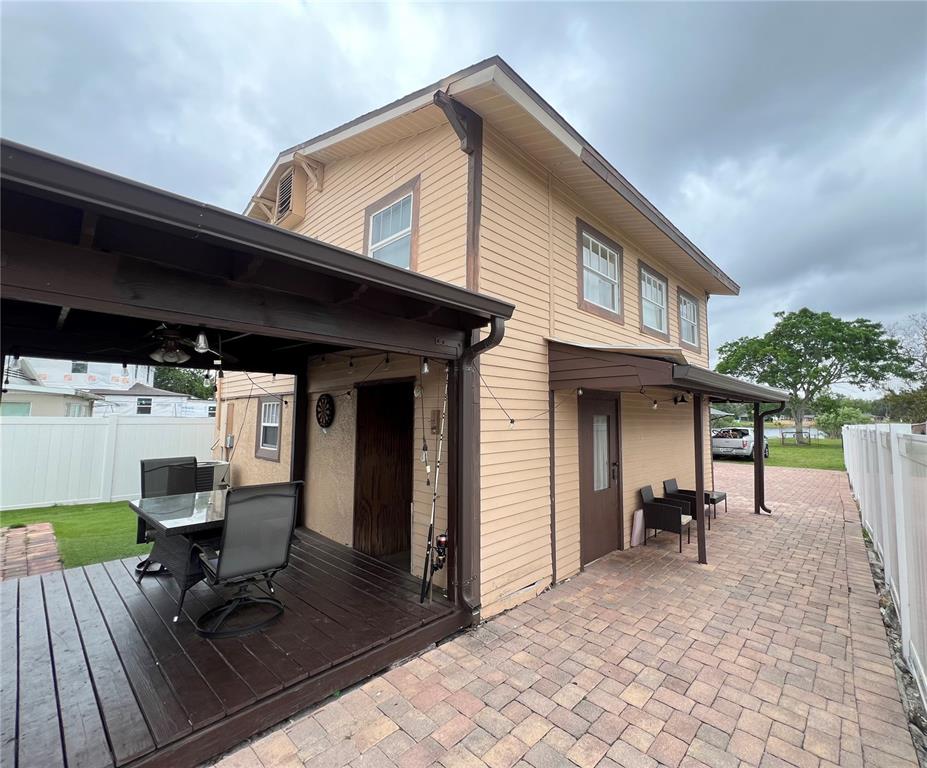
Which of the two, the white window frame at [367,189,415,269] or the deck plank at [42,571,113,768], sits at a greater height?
the white window frame at [367,189,415,269]

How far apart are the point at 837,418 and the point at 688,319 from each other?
2674 cm

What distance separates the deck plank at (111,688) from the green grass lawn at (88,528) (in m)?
1.74

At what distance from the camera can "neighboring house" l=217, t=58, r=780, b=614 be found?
13.6 ft

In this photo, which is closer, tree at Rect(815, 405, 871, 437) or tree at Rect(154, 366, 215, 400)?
tree at Rect(815, 405, 871, 437)

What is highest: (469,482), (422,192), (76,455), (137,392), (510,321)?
(422,192)

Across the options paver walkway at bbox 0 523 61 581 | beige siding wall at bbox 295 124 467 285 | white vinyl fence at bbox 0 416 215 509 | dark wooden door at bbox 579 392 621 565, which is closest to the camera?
beige siding wall at bbox 295 124 467 285

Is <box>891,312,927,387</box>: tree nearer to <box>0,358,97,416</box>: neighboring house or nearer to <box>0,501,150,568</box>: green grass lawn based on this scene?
<box>0,501,150,568</box>: green grass lawn

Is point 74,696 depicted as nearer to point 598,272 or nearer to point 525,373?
point 525,373

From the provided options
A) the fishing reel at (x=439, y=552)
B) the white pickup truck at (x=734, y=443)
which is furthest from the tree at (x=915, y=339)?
the fishing reel at (x=439, y=552)

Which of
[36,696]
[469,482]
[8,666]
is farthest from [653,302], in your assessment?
[8,666]

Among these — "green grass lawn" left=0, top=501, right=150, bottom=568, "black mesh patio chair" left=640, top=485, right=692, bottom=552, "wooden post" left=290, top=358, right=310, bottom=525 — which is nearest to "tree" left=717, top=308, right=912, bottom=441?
"black mesh patio chair" left=640, top=485, right=692, bottom=552

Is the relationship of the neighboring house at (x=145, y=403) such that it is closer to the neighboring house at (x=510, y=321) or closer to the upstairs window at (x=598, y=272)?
the neighboring house at (x=510, y=321)

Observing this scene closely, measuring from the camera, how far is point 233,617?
360 centimetres

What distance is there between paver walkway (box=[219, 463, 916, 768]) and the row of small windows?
13.1ft
